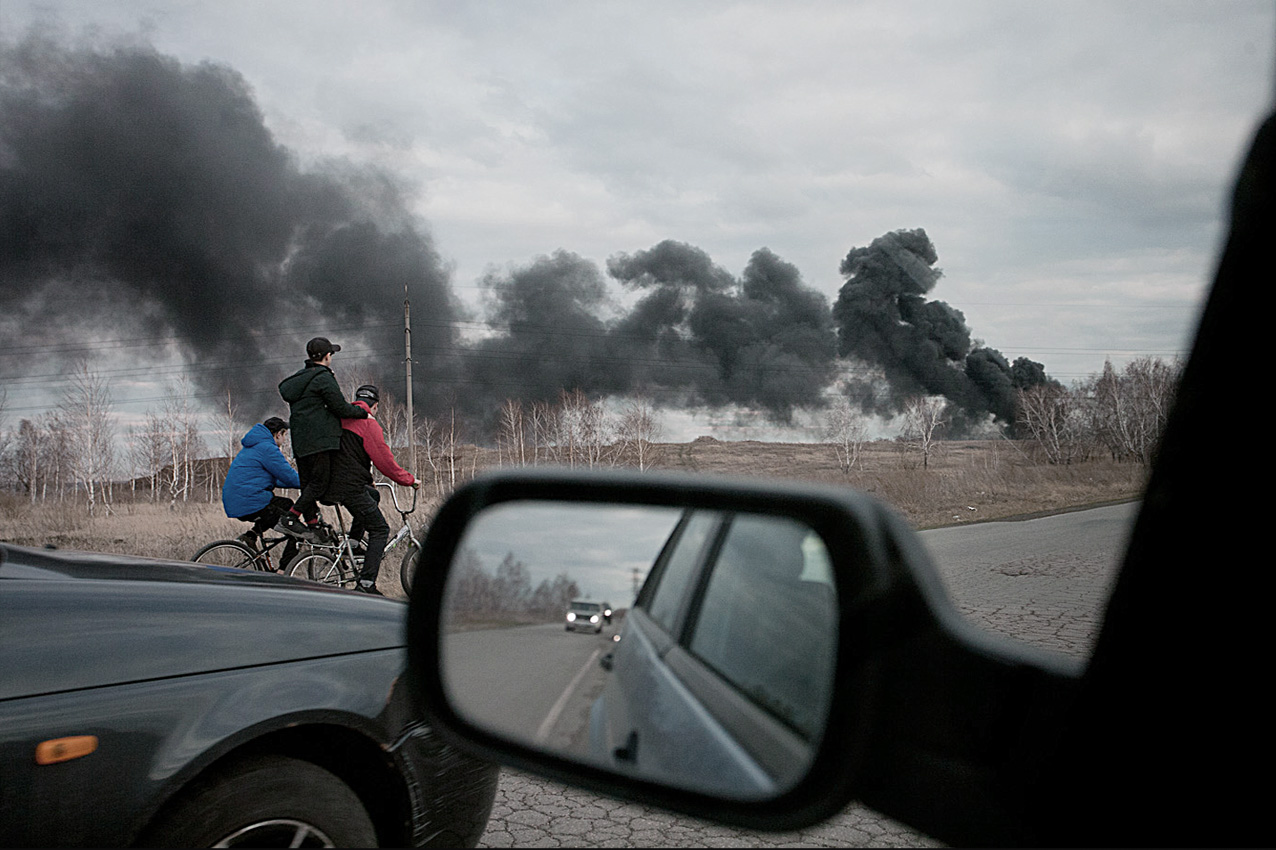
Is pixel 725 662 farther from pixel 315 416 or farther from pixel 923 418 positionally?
pixel 923 418

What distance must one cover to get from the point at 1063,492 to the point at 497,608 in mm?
18590

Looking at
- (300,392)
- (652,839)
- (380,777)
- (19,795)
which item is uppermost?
(300,392)

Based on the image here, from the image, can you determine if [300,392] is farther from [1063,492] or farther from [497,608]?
[1063,492]

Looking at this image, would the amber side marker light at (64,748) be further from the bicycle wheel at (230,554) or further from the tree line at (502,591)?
the bicycle wheel at (230,554)

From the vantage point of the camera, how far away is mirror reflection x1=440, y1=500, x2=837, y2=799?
977 millimetres

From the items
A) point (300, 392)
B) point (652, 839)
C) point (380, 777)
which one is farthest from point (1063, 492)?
point (380, 777)

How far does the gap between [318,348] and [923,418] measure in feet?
197

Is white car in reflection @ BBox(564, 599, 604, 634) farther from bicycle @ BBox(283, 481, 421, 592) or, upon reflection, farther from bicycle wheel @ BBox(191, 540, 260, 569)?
bicycle wheel @ BBox(191, 540, 260, 569)

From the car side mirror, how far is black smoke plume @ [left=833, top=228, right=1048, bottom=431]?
74.9 metres

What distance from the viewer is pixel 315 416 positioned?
7.40 m

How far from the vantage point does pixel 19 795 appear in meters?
1.76

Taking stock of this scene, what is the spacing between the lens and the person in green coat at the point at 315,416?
7.29 m

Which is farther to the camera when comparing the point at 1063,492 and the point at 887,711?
the point at 1063,492

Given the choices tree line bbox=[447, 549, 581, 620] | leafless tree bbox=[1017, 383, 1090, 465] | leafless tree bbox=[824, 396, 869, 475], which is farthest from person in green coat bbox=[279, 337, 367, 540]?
leafless tree bbox=[824, 396, 869, 475]
